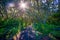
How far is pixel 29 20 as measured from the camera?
1.95 meters

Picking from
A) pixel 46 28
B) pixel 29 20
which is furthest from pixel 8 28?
pixel 46 28

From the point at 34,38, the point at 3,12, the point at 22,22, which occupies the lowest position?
the point at 34,38

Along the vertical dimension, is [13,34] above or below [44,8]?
below

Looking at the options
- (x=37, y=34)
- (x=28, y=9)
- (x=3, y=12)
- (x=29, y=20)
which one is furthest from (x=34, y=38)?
(x=3, y=12)

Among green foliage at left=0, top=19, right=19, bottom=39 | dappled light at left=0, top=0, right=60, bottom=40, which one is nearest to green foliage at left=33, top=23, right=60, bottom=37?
dappled light at left=0, top=0, right=60, bottom=40

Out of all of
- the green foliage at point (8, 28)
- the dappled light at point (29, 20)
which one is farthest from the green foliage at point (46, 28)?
the green foliage at point (8, 28)

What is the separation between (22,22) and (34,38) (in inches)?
9.3

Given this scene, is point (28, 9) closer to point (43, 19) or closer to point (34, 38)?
point (43, 19)

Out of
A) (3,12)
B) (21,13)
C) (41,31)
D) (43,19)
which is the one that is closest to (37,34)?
(41,31)

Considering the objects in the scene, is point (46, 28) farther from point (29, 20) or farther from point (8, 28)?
point (8, 28)

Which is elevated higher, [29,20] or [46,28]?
[29,20]

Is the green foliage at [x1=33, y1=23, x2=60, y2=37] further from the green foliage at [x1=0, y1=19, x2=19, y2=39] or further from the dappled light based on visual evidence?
the green foliage at [x1=0, y1=19, x2=19, y2=39]

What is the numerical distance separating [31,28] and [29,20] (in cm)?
10

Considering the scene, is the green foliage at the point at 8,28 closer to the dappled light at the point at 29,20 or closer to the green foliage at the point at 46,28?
the dappled light at the point at 29,20
